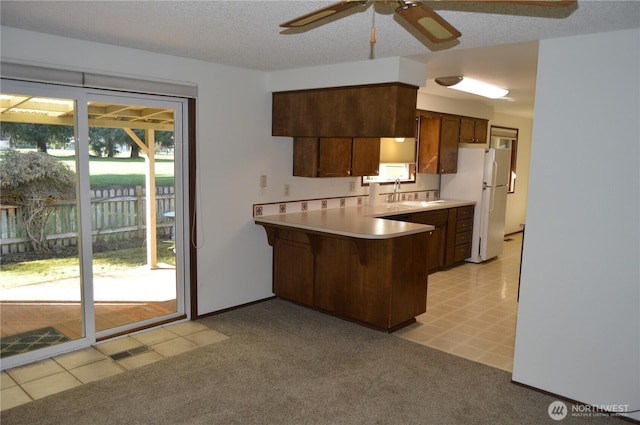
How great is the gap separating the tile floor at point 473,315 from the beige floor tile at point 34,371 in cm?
255

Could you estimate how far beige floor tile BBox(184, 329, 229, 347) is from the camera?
372 centimetres

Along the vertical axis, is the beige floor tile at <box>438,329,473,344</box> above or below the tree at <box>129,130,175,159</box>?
below

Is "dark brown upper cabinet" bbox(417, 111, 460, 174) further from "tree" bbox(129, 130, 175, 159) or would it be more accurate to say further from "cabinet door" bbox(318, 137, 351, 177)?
"tree" bbox(129, 130, 175, 159)

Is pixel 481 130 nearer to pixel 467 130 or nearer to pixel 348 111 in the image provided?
pixel 467 130

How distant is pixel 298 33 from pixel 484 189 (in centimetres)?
431

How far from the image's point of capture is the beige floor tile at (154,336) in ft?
12.1

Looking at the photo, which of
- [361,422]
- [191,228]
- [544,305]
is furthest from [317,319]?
[544,305]

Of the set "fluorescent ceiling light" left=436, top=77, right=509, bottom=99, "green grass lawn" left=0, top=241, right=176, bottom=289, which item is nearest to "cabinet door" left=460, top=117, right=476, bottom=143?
"fluorescent ceiling light" left=436, top=77, right=509, bottom=99

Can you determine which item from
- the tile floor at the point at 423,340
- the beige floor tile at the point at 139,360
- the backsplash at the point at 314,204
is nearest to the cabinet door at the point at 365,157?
the backsplash at the point at 314,204

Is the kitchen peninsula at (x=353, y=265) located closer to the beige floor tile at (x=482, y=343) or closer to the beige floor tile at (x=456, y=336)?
the beige floor tile at (x=456, y=336)

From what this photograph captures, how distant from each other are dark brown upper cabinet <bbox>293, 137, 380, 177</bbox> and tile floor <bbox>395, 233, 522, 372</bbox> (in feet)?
5.16

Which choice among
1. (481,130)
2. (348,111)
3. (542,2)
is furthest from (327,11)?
(481,130)

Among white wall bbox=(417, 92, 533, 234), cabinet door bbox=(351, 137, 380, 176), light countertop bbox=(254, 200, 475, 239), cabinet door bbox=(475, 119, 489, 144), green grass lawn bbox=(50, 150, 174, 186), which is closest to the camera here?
green grass lawn bbox=(50, 150, 174, 186)

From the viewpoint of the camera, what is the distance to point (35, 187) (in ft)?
10.8
